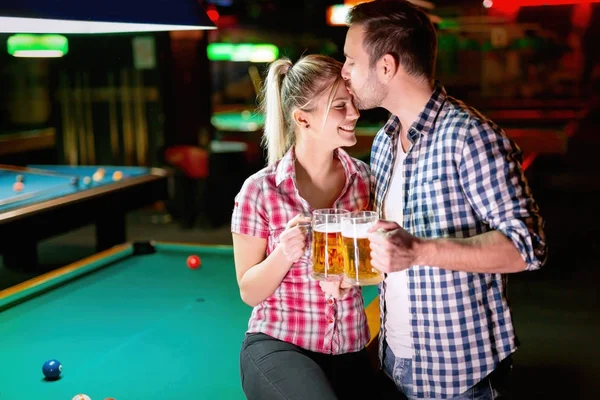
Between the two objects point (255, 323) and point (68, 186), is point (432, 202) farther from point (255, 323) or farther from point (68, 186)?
point (68, 186)

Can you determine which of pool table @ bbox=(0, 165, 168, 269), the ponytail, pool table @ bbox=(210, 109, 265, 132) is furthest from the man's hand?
pool table @ bbox=(210, 109, 265, 132)

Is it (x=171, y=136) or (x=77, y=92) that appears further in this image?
(x=77, y=92)

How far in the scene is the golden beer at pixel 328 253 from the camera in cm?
173

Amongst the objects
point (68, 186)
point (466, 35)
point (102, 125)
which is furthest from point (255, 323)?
point (466, 35)

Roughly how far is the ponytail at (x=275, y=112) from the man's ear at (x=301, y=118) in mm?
106

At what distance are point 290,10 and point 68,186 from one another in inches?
322

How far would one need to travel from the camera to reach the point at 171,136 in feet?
29.9

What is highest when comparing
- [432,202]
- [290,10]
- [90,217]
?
[290,10]

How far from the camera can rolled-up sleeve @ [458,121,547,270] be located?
65.8 inches

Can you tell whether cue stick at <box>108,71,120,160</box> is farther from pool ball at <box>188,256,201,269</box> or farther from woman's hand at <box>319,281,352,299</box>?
woman's hand at <box>319,281,352,299</box>

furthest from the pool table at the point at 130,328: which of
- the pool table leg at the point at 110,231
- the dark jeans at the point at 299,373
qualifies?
the pool table leg at the point at 110,231

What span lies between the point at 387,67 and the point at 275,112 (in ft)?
1.57

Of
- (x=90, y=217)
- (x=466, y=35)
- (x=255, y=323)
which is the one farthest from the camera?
(x=466, y=35)

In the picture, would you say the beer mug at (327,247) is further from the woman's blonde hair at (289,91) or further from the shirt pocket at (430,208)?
the woman's blonde hair at (289,91)
